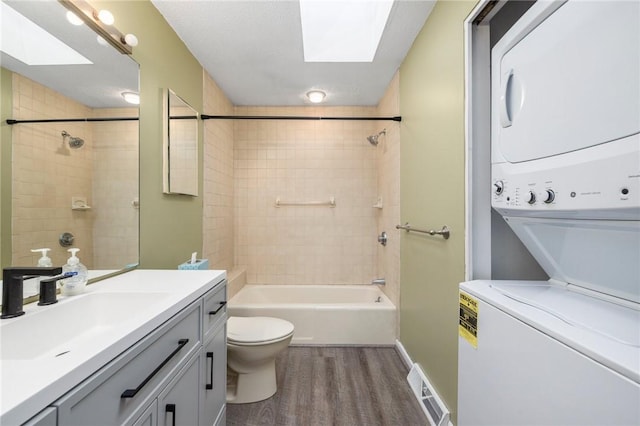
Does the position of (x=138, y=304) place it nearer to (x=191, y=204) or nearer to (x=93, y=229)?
(x=93, y=229)

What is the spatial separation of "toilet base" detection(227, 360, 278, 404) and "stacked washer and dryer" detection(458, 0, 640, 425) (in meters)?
1.17

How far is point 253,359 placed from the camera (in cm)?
172

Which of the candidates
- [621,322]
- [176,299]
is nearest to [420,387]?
[621,322]

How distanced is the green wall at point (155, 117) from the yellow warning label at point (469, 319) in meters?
1.60

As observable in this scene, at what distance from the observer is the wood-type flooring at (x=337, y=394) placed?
5.21 ft

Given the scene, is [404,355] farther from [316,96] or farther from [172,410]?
[316,96]

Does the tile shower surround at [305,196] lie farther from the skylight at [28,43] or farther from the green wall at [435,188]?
the skylight at [28,43]

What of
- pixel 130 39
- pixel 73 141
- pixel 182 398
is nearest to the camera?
pixel 182 398

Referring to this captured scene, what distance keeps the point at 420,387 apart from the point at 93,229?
6.51 ft

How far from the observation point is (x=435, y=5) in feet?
5.22

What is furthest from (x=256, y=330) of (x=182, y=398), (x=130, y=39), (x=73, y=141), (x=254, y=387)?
(x=130, y=39)

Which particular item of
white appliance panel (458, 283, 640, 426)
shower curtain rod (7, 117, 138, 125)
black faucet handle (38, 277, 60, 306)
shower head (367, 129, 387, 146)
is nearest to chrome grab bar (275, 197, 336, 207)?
shower head (367, 129, 387, 146)

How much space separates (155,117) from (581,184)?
1.94 m

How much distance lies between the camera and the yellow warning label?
1.03 meters
